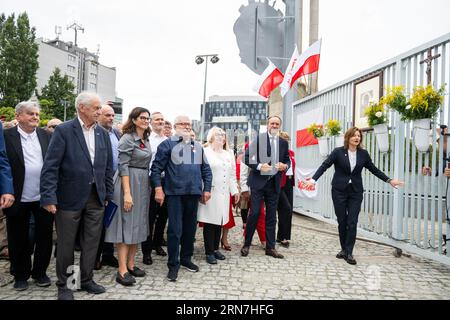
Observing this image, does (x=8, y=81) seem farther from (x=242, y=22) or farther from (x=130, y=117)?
(x=130, y=117)

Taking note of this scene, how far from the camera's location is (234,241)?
6.97 m

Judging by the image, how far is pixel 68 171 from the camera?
3.77 m

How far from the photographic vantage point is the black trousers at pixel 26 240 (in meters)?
4.12

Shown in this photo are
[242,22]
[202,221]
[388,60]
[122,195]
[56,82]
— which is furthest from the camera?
[56,82]

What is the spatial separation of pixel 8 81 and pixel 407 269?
38.3 m

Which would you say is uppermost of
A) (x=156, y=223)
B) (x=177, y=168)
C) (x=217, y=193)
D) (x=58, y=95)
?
(x=58, y=95)

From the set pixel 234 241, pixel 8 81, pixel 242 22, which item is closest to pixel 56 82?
pixel 8 81

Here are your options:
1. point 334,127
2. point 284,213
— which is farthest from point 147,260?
point 334,127

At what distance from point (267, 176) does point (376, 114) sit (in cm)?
222

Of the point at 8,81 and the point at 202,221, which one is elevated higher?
the point at 8,81

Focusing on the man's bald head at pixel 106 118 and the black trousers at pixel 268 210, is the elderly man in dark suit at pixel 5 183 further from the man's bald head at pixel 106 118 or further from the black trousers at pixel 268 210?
the black trousers at pixel 268 210

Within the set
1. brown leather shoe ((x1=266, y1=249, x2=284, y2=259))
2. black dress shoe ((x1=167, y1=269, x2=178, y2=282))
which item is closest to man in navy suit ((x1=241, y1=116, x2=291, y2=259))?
brown leather shoe ((x1=266, y1=249, x2=284, y2=259))

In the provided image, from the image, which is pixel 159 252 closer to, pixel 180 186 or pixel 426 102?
pixel 180 186
